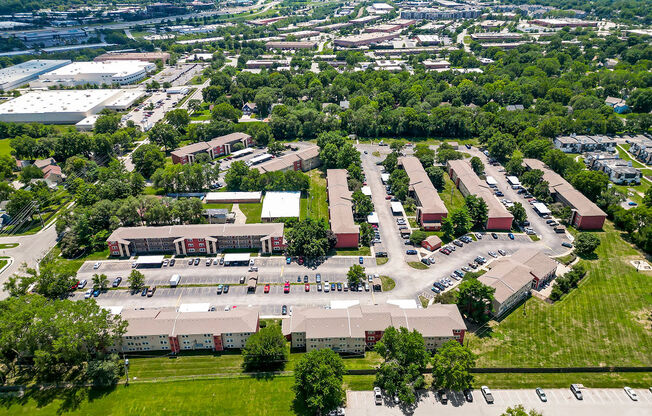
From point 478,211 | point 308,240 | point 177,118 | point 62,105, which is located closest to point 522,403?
point 478,211

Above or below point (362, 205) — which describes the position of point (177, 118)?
above

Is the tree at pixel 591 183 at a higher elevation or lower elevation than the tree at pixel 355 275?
higher

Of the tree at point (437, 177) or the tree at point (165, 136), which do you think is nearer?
the tree at point (437, 177)

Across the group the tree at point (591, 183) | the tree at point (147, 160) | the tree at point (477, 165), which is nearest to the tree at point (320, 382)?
the tree at point (477, 165)

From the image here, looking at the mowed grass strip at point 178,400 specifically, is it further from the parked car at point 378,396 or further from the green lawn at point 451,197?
the green lawn at point 451,197

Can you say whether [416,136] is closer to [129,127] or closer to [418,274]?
[418,274]

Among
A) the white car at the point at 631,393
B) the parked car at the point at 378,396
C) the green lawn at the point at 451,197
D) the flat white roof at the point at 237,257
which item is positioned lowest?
the white car at the point at 631,393

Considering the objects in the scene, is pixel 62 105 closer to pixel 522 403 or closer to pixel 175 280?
pixel 175 280

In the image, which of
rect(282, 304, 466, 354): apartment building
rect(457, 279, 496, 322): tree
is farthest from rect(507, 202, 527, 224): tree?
rect(282, 304, 466, 354): apartment building
